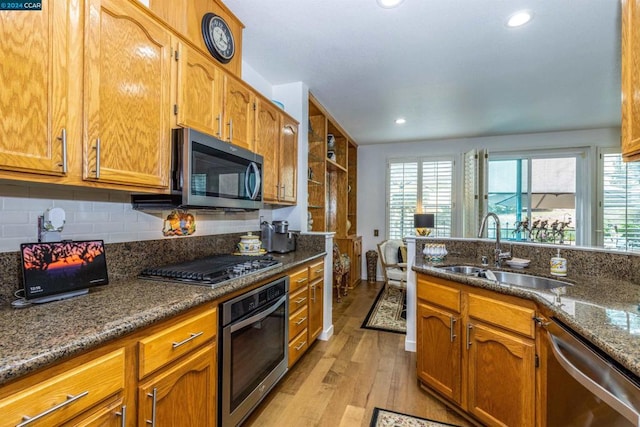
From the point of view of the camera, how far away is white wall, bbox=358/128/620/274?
14.9ft

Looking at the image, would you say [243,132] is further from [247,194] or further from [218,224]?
[218,224]

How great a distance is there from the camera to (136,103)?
4.35ft

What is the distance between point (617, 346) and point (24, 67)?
199 centimetres

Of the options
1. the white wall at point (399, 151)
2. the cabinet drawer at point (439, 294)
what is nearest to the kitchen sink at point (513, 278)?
the cabinet drawer at point (439, 294)

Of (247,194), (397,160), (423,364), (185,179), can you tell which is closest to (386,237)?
(397,160)

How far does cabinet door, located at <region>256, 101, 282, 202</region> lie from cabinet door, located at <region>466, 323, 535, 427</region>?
169 cm

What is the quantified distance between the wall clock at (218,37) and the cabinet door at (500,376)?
7.21ft

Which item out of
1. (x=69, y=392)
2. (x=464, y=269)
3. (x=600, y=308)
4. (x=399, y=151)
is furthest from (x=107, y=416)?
(x=399, y=151)

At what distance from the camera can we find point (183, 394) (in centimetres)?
122

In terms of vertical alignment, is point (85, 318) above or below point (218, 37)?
below

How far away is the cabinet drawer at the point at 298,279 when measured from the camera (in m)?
2.13

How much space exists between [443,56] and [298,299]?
225 cm

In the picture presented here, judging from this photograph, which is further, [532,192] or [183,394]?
[532,192]

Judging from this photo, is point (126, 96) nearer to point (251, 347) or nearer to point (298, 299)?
point (251, 347)
